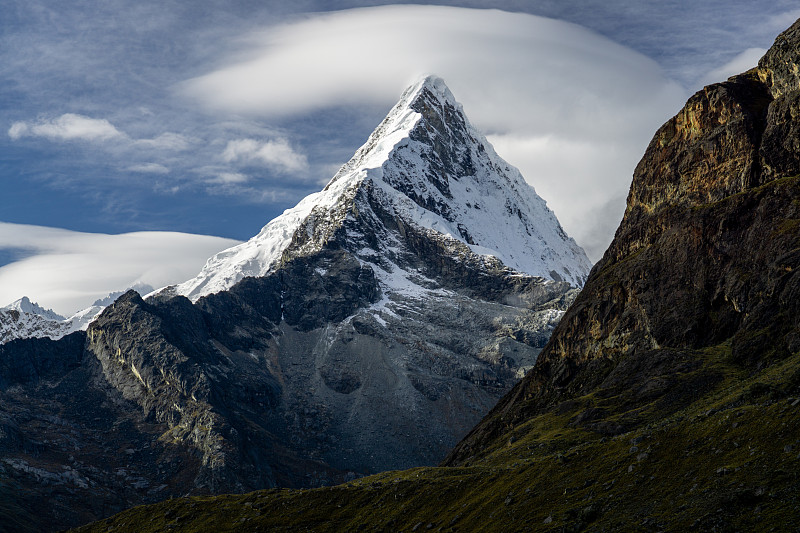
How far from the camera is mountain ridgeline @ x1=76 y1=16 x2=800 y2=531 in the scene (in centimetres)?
7156

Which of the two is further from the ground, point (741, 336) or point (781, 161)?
point (781, 161)

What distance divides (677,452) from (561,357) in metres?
116

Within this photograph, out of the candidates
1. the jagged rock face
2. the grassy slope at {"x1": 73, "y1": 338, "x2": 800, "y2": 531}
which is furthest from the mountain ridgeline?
the jagged rock face

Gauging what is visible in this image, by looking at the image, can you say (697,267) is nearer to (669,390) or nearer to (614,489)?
(669,390)

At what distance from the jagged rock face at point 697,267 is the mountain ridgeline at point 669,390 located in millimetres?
400

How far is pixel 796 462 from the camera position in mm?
64000

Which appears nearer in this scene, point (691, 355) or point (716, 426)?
point (716, 426)

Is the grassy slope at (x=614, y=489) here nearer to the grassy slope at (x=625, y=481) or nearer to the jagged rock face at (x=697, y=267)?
the grassy slope at (x=625, y=481)

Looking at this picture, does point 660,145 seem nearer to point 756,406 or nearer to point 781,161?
point 781,161

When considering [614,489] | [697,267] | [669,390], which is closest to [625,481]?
[614,489]

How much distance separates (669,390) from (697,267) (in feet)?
125

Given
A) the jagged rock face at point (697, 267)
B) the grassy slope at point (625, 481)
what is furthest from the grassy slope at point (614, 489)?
the jagged rock face at point (697, 267)

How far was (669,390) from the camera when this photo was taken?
130625 mm

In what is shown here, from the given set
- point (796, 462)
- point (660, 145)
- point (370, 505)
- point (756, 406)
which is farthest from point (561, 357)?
point (796, 462)
